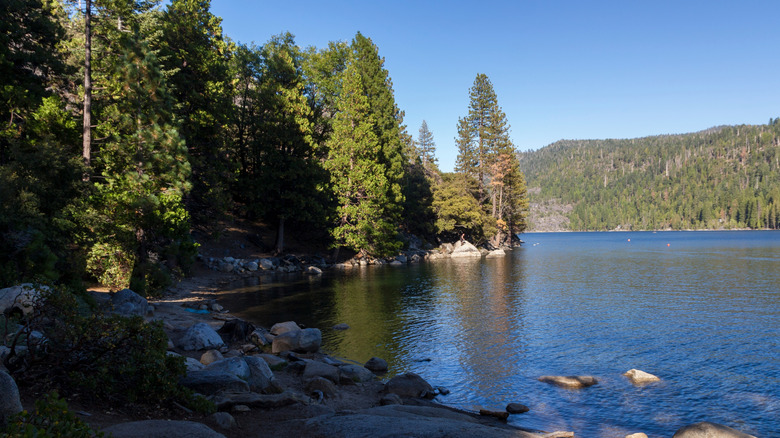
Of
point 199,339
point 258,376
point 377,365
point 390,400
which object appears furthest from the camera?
point 199,339

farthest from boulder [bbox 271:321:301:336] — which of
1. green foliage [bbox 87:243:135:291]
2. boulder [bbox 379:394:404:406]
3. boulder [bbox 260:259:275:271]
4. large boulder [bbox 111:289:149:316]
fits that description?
boulder [bbox 260:259:275:271]

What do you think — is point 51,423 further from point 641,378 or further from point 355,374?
point 641,378

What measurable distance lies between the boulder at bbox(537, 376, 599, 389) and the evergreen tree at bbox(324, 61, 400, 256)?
3180 centimetres

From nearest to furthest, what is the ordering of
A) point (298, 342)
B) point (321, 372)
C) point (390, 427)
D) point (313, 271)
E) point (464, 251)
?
point (390, 427) < point (321, 372) < point (298, 342) < point (313, 271) < point (464, 251)

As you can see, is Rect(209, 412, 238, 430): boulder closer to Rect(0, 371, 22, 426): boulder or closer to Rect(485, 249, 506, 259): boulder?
Rect(0, 371, 22, 426): boulder

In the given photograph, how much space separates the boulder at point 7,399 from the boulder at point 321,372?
757cm

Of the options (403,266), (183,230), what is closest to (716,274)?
(403,266)

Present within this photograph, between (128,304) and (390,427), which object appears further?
→ (128,304)

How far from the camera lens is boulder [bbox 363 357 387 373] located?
14427 millimetres

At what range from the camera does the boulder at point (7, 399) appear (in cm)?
534

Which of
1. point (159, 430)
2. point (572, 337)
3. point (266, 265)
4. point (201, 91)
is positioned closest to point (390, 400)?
point (159, 430)

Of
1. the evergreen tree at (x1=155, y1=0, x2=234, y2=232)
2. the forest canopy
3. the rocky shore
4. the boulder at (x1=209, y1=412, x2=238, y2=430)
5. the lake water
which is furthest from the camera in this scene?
the evergreen tree at (x1=155, y1=0, x2=234, y2=232)

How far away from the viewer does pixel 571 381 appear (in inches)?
517

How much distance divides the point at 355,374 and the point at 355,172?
32446 millimetres
